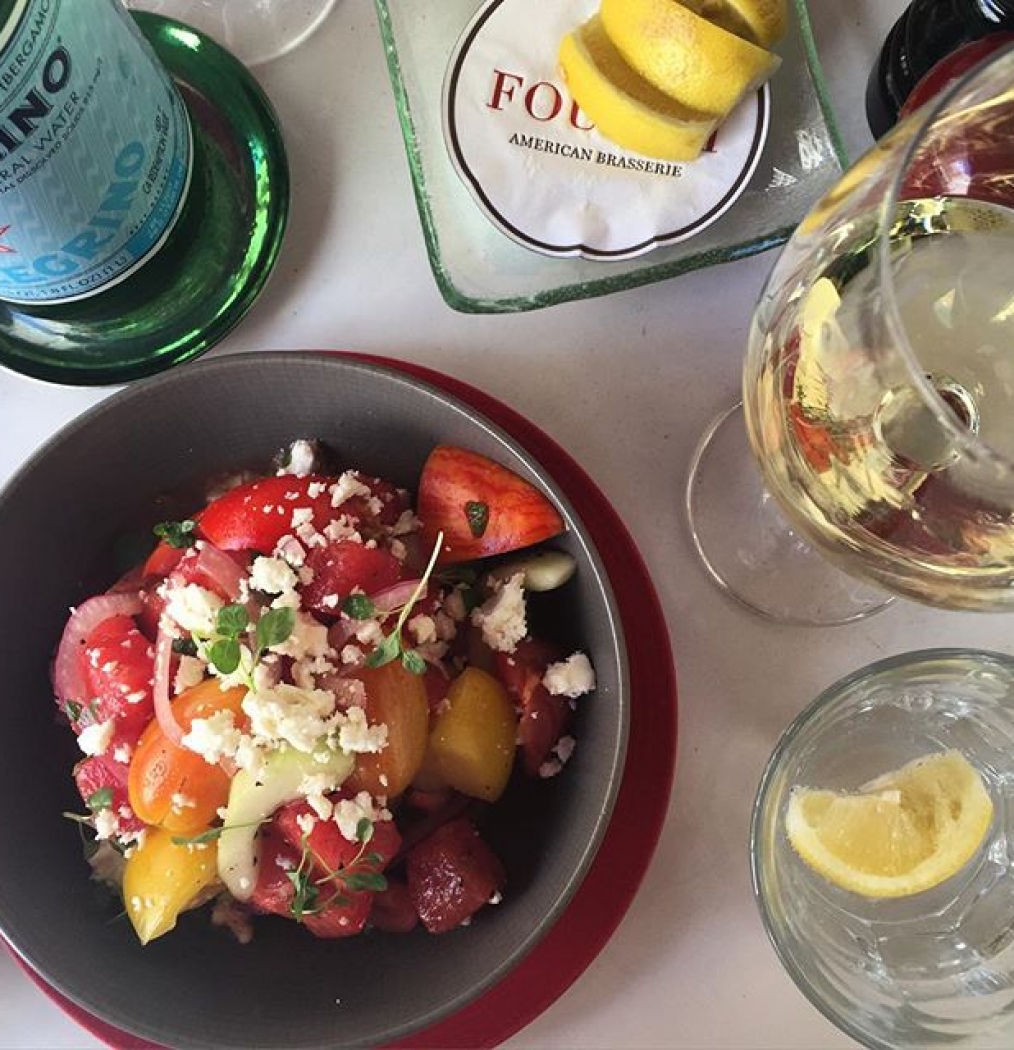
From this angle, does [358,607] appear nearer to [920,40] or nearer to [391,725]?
[391,725]

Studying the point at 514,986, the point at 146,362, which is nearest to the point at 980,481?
the point at 514,986

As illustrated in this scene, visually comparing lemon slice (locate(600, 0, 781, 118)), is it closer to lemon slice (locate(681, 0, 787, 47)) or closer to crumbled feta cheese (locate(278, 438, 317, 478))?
lemon slice (locate(681, 0, 787, 47))

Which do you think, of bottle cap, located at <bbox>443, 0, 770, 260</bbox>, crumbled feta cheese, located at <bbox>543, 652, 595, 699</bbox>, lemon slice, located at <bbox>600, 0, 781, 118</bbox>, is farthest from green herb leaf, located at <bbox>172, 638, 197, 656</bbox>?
lemon slice, located at <bbox>600, 0, 781, 118</bbox>

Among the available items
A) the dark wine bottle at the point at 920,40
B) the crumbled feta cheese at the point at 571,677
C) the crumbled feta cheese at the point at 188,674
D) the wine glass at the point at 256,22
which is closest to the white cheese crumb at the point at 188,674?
the crumbled feta cheese at the point at 188,674

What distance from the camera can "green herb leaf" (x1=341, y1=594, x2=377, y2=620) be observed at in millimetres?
709

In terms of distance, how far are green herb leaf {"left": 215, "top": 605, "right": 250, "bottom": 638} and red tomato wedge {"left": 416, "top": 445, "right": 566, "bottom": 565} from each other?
14 centimetres

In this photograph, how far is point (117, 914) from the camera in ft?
2.51

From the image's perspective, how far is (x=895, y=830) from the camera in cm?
76

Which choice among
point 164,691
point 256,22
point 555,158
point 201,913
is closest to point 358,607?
point 164,691

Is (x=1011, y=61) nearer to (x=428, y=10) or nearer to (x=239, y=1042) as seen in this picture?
(x=428, y=10)

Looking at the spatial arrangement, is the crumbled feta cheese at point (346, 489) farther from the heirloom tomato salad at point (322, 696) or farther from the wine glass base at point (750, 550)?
the wine glass base at point (750, 550)

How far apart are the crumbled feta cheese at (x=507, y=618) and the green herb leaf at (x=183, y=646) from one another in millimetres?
177

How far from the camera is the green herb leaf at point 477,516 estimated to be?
75 cm

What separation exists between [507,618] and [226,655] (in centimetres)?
17
